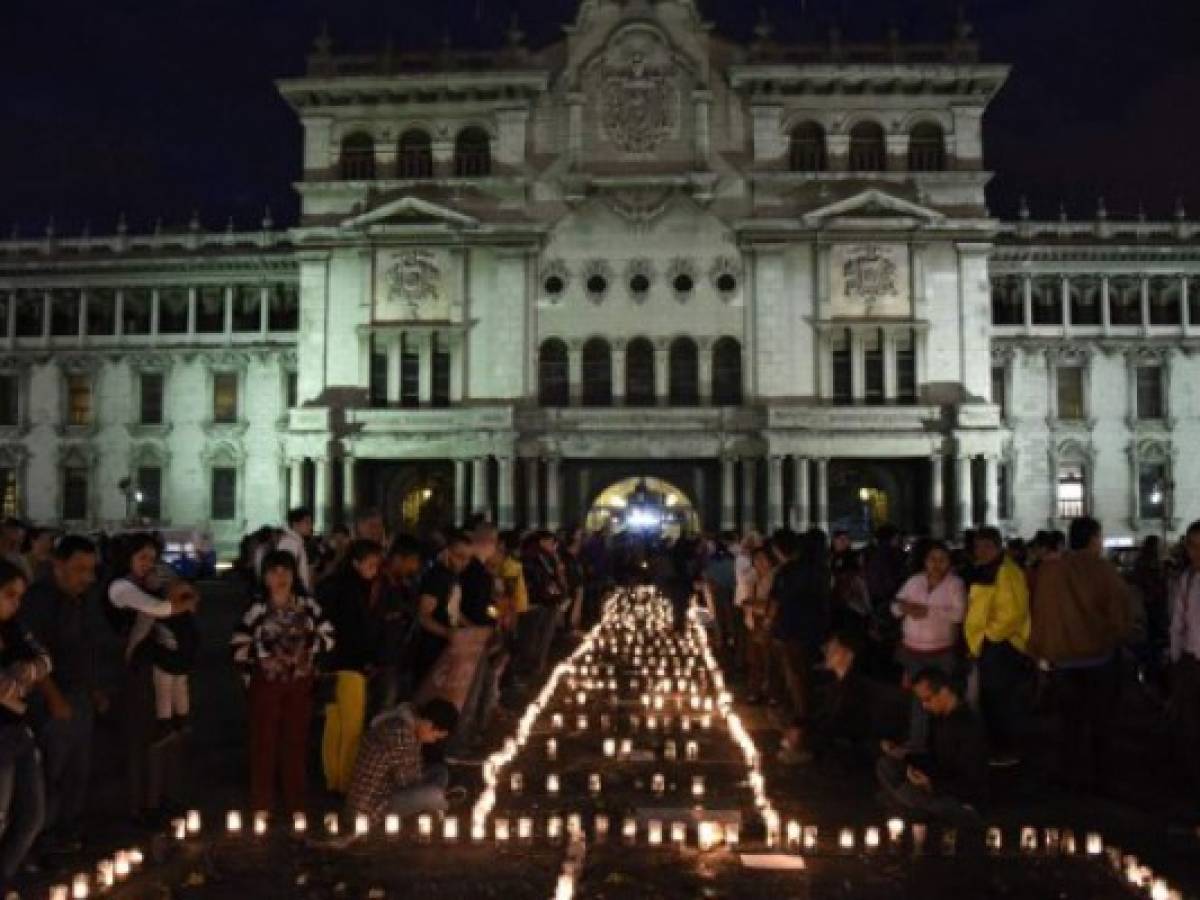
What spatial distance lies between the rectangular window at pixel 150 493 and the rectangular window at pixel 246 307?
6.70 m

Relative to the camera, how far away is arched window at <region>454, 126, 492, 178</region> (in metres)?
49.5

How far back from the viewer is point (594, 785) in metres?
12.3

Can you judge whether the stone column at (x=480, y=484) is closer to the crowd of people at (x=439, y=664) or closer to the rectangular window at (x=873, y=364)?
the rectangular window at (x=873, y=364)

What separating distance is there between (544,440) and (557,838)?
121 feet

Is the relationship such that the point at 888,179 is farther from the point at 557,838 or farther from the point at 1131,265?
the point at 557,838

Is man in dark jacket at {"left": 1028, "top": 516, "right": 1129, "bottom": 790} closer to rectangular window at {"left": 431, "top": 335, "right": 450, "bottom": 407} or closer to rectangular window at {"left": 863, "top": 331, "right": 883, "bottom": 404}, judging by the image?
rectangular window at {"left": 863, "top": 331, "right": 883, "bottom": 404}

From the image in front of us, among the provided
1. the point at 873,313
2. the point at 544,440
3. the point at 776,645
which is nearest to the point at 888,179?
the point at 873,313

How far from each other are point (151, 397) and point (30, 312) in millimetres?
6723

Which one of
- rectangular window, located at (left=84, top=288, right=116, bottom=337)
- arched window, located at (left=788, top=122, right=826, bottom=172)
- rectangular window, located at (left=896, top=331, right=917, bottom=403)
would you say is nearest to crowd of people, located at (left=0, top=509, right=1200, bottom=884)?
rectangular window, located at (left=896, top=331, right=917, bottom=403)

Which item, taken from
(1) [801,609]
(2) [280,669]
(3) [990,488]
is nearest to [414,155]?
(3) [990,488]

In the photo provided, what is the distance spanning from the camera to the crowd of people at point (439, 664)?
9.56 meters

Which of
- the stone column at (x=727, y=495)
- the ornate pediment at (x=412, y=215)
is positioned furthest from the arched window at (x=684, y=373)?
the ornate pediment at (x=412, y=215)

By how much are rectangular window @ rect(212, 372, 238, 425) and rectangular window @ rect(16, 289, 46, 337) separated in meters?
8.07

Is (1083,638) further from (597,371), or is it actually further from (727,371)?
(597,371)
